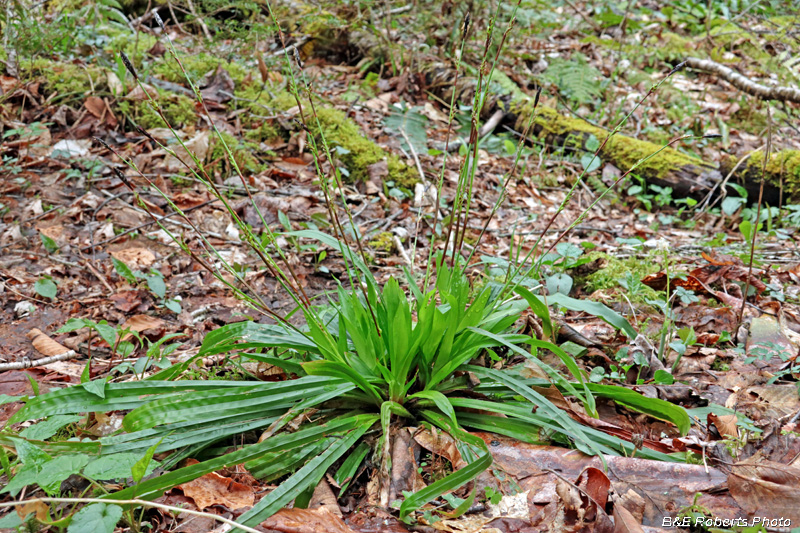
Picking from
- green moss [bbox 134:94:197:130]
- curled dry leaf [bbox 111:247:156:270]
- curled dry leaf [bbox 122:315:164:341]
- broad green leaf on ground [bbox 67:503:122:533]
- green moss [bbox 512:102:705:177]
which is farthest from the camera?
green moss [bbox 512:102:705:177]

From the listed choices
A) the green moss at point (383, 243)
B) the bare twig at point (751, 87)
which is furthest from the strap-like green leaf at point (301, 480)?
the bare twig at point (751, 87)

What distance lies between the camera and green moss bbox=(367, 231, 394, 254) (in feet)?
10.6

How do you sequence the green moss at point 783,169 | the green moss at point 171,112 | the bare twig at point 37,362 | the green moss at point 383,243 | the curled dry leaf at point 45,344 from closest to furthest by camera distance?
the bare twig at point 37,362 → the curled dry leaf at point 45,344 → the green moss at point 383,243 → the green moss at point 783,169 → the green moss at point 171,112

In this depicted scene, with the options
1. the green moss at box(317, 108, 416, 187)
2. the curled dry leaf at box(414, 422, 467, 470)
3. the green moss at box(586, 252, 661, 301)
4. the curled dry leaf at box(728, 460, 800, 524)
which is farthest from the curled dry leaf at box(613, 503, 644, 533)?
the green moss at box(317, 108, 416, 187)

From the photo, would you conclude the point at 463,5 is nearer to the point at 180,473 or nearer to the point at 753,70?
the point at 753,70

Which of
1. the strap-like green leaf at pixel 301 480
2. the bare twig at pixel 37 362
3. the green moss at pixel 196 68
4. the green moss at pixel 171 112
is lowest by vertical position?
the bare twig at pixel 37 362

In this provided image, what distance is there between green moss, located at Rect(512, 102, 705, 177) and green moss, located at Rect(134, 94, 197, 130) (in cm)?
284

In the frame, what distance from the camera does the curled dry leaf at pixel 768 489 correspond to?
1.28m

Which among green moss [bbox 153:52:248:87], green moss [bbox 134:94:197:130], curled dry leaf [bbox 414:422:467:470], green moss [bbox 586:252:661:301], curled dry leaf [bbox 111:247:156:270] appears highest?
green moss [bbox 153:52:248:87]

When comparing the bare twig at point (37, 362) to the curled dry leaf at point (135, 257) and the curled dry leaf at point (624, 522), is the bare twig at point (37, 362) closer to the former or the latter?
the curled dry leaf at point (135, 257)

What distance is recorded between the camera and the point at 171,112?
402 centimetres

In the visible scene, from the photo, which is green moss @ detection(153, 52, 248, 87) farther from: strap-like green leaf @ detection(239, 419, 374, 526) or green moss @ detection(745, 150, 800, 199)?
green moss @ detection(745, 150, 800, 199)

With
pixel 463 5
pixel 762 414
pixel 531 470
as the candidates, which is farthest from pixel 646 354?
pixel 463 5

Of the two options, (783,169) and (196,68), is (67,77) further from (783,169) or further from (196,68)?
(783,169)
